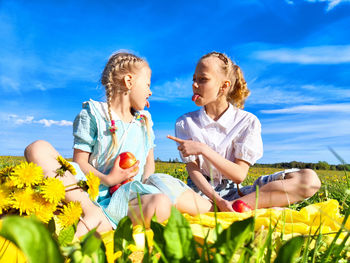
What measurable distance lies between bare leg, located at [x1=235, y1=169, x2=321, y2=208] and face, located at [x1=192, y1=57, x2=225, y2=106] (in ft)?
3.96

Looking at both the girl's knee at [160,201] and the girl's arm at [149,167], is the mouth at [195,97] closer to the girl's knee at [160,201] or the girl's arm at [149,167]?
the girl's arm at [149,167]

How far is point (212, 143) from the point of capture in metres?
3.89

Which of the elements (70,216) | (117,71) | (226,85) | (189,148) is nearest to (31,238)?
(70,216)

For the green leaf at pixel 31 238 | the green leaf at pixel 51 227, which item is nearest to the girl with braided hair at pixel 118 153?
the green leaf at pixel 51 227

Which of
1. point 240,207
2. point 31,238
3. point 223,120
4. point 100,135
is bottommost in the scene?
point 240,207

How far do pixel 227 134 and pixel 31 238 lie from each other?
3433 mm

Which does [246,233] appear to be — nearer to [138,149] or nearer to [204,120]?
[138,149]

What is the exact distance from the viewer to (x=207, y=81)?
3.90 m

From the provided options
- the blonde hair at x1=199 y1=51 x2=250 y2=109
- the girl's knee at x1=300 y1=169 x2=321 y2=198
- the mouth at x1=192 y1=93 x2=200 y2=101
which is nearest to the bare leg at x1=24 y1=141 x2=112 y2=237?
the mouth at x1=192 y1=93 x2=200 y2=101

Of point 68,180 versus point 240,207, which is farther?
point 240,207

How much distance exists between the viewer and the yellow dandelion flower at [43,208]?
1428 mm

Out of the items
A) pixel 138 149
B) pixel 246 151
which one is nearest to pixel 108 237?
pixel 138 149

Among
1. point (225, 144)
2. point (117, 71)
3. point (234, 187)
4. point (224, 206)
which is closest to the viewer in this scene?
point (224, 206)

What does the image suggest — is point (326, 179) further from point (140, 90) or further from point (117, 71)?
point (117, 71)
